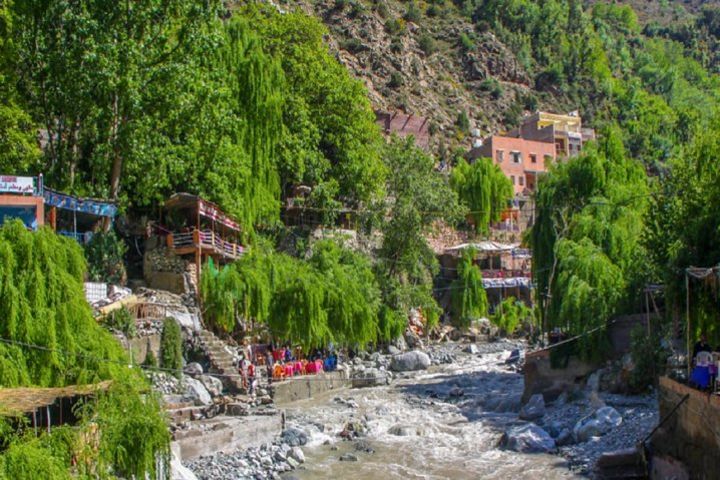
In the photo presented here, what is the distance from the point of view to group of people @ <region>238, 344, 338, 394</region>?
2948 centimetres

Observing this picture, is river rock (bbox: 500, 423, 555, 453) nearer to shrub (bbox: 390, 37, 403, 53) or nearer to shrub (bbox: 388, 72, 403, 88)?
shrub (bbox: 388, 72, 403, 88)

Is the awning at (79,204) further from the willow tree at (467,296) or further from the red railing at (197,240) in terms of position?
the willow tree at (467,296)

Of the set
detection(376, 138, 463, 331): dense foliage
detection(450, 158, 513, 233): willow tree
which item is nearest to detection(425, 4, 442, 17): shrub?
detection(450, 158, 513, 233): willow tree

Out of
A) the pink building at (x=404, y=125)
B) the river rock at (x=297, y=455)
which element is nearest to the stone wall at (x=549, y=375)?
the river rock at (x=297, y=455)

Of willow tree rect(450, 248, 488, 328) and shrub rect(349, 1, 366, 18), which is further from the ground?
shrub rect(349, 1, 366, 18)

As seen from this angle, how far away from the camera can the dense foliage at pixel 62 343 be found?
1392 cm

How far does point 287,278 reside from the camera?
3522 cm

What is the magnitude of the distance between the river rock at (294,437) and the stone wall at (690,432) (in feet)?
29.3

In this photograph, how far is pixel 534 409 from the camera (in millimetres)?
26156

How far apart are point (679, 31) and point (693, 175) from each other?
133449 millimetres

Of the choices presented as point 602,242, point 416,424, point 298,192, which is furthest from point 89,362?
point 298,192

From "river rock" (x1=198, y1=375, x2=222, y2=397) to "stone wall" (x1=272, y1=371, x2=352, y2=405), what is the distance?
2.08 meters

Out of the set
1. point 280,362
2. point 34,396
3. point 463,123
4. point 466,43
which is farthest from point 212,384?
point 466,43

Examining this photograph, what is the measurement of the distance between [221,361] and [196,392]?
172 inches
